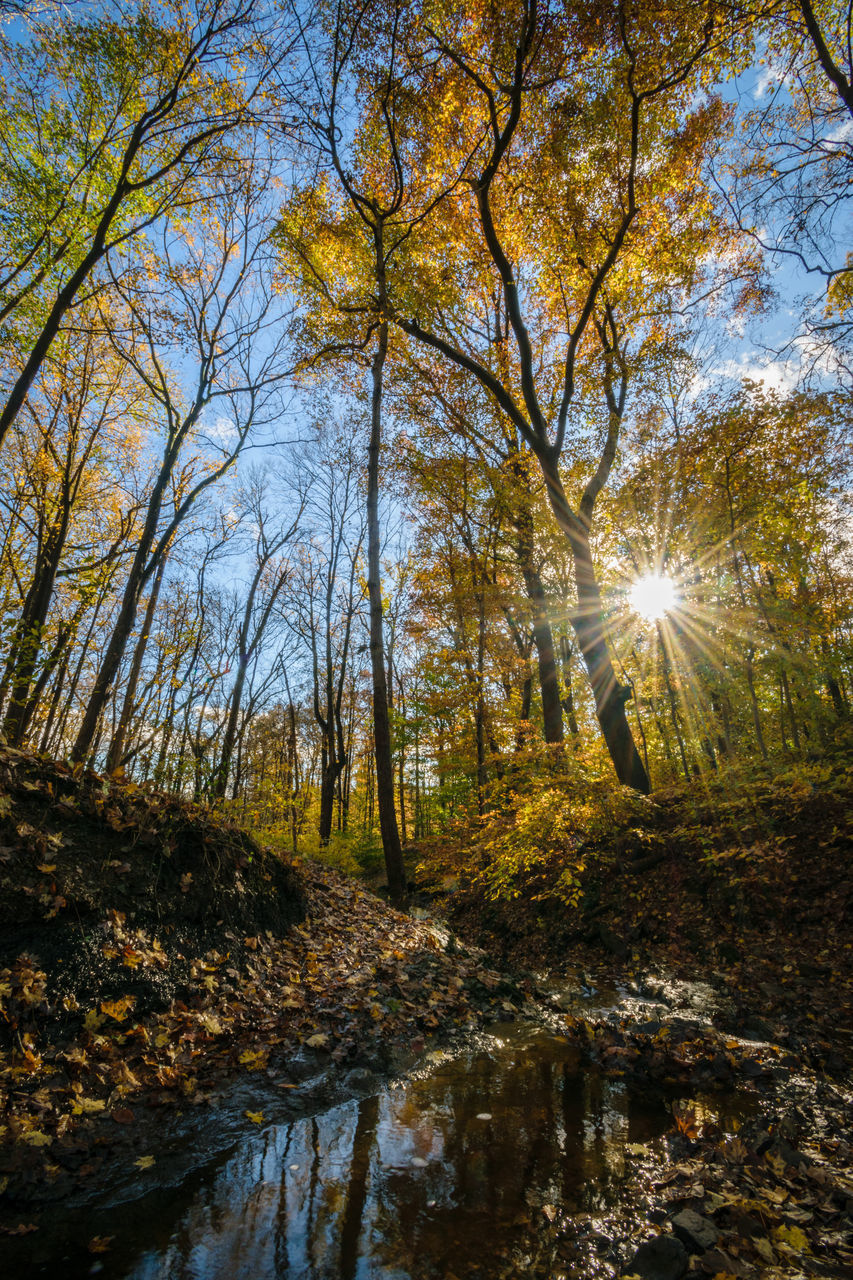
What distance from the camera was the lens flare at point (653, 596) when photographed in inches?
534

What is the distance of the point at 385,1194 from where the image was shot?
8.76ft

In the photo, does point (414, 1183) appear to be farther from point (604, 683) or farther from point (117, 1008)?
point (604, 683)

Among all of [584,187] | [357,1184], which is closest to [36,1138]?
[357,1184]

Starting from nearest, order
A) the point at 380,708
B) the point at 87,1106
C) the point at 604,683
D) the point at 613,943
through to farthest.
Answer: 1. the point at 87,1106
2. the point at 613,943
3. the point at 604,683
4. the point at 380,708

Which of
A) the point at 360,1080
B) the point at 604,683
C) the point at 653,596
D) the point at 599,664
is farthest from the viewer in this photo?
the point at 653,596

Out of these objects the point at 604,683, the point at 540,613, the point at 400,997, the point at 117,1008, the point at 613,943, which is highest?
the point at 540,613

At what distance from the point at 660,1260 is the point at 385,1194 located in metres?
1.32

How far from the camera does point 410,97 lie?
872cm

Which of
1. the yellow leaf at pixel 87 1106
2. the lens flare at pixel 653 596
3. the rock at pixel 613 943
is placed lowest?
the yellow leaf at pixel 87 1106

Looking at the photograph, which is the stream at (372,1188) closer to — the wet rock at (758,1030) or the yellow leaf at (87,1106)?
the yellow leaf at (87,1106)

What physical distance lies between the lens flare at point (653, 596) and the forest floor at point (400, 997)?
637cm

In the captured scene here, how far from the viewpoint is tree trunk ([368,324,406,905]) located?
412 inches

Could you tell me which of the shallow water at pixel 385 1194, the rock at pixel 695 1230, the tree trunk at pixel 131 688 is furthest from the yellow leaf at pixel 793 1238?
the tree trunk at pixel 131 688

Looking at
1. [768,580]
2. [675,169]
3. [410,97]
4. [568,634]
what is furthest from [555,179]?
[568,634]
